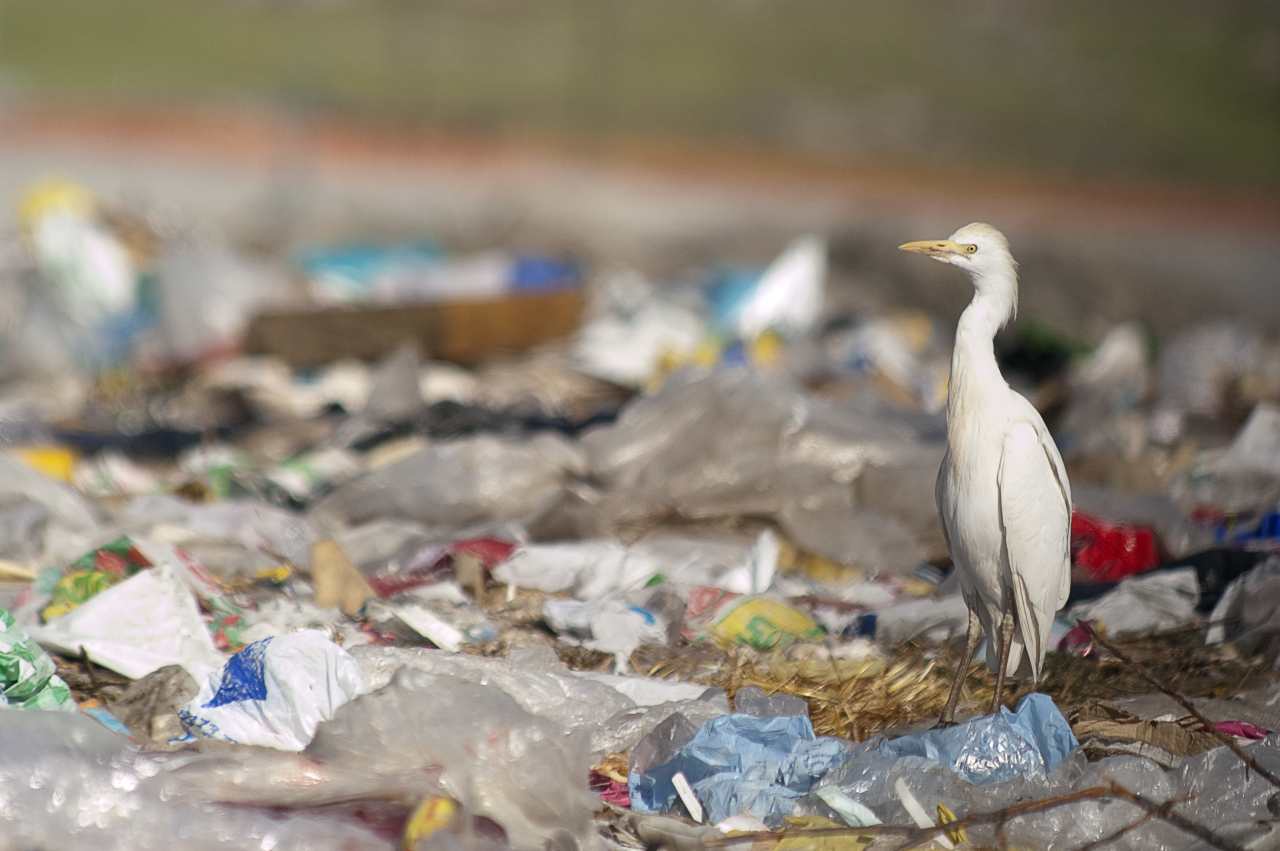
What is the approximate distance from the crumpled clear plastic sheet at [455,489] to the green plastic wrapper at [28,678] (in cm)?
142

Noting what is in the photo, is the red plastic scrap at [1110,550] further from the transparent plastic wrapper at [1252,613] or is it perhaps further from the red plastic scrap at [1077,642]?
the red plastic scrap at [1077,642]

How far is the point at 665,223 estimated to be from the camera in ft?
32.0

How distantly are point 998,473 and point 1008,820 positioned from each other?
0.65m

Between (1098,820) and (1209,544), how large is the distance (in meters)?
1.81

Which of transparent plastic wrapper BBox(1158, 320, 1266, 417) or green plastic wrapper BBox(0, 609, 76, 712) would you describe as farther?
transparent plastic wrapper BBox(1158, 320, 1266, 417)

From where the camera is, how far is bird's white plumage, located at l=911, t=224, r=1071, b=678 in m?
2.59

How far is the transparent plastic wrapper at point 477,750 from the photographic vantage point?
225 cm

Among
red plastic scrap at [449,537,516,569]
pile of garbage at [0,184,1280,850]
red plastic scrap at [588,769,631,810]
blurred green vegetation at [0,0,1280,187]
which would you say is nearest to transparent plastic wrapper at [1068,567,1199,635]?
pile of garbage at [0,184,1280,850]

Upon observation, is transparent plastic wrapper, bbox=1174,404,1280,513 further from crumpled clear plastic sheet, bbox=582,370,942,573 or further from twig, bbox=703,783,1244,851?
twig, bbox=703,783,1244,851

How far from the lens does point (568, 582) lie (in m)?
3.56

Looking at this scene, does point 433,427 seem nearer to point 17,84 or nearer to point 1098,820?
point 1098,820

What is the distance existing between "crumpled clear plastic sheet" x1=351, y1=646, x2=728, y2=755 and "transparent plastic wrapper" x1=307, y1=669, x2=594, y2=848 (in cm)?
24

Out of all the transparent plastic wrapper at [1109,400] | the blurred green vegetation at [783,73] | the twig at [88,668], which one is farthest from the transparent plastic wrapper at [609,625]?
the blurred green vegetation at [783,73]

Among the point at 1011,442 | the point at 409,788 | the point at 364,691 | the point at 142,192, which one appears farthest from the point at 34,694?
the point at 142,192
